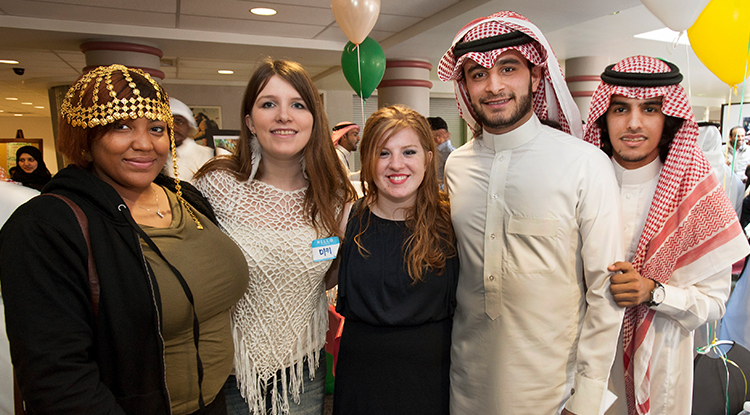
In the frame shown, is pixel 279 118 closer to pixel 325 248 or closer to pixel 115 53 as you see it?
pixel 325 248

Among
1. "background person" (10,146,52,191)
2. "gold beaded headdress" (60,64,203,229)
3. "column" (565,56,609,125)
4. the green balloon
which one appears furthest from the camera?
"column" (565,56,609,125)

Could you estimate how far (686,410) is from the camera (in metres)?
1.61

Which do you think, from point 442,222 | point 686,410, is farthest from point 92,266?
point 686,410

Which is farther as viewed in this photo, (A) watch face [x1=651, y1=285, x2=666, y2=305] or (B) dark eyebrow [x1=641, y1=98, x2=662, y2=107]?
(B) dark eyebrow [x1=641, y1=98, x2=662, y2=107]

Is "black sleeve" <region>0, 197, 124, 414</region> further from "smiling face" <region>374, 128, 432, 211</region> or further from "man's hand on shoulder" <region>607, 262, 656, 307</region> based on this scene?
"man's hand on shoulder" <region>607, 262, 656, 307</region>

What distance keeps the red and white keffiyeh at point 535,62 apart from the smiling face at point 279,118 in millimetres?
662

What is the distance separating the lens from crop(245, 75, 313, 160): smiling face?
1636mm

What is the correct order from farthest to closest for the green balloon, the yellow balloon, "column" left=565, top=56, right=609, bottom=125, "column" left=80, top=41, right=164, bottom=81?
1. "column" left=565, top=56, right=609, bottom=125
2. "column" left=80, top=41, right=164, bottom=81
3. the green balloon
4. the yellow balloon

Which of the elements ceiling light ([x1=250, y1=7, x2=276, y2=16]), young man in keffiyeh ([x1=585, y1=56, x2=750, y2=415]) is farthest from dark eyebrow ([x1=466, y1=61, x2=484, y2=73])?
ceiling light ([x1=250, y1=7, x2=276, y2=16])

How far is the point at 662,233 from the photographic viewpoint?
1555 mm

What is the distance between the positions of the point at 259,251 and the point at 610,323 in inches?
47.2

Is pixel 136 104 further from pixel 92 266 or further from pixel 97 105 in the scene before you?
pixel 92 266

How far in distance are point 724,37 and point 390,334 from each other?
6.99 feet

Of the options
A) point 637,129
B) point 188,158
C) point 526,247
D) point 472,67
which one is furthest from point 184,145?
point 637,129
